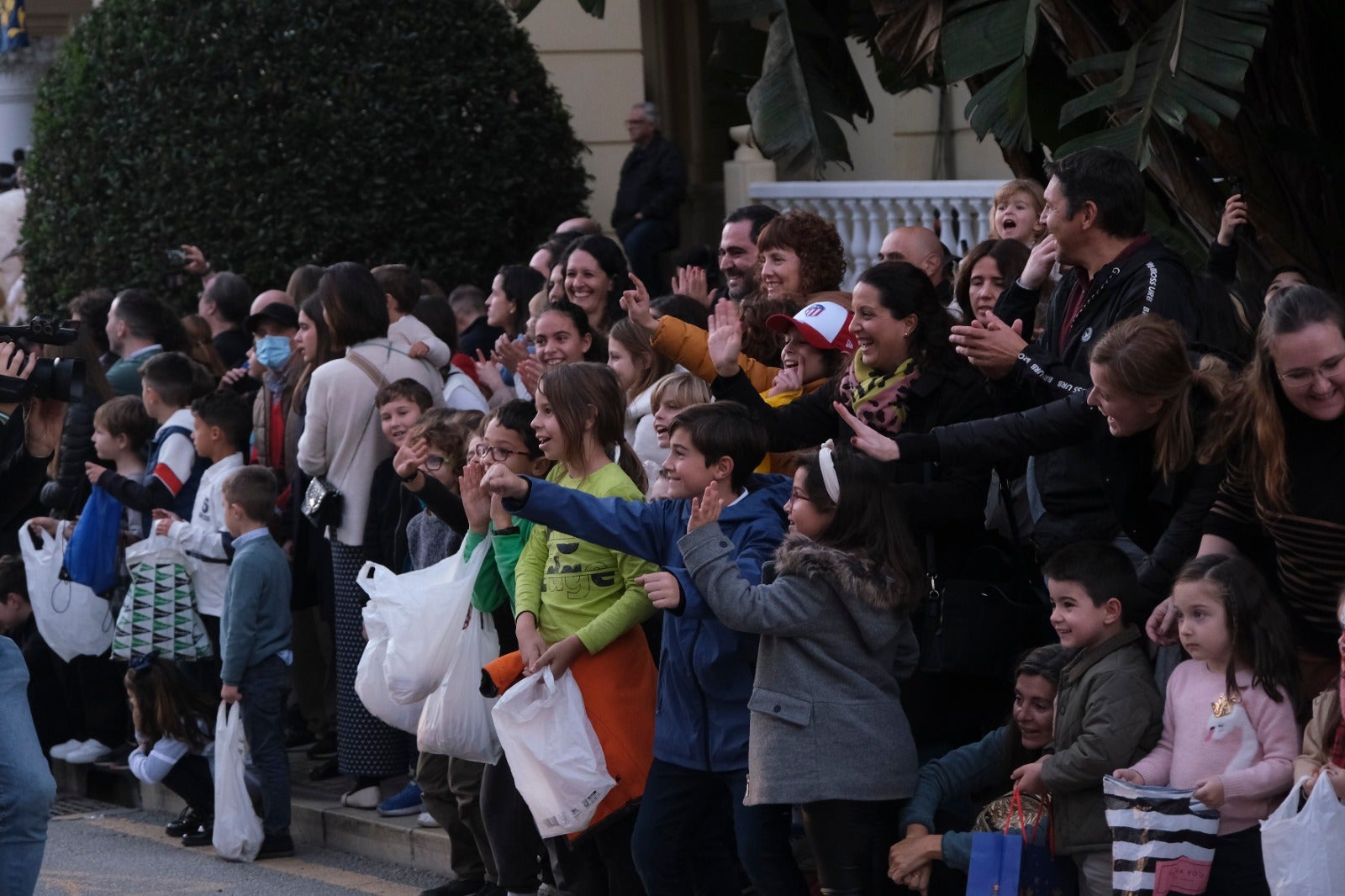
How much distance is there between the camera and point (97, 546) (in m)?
8.78

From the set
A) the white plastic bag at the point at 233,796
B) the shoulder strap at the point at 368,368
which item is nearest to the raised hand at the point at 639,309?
the shoulder strap at the point at 368,368

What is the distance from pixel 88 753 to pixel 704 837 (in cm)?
458

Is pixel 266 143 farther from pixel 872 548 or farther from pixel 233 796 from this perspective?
pixel 872 548

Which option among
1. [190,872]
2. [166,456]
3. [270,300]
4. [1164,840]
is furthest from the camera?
[270,300]

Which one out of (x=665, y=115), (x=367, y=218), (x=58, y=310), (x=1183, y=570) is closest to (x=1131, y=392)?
(x=1183, y=570)

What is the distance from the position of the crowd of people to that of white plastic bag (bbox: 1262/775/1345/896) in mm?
97

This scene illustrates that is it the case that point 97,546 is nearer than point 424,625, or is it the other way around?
point 424,625

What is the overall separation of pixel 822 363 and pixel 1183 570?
78.4 inches

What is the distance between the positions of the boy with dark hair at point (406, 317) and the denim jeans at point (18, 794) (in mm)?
3076

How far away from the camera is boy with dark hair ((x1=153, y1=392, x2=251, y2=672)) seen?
8.22m

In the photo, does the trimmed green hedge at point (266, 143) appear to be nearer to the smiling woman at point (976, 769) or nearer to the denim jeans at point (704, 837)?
the denim jeans at point (704, 837)

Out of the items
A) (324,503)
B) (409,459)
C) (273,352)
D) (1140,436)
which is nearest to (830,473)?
(1140,436)

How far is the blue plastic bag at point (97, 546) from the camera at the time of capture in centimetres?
874

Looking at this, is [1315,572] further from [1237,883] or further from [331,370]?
[331,370]
